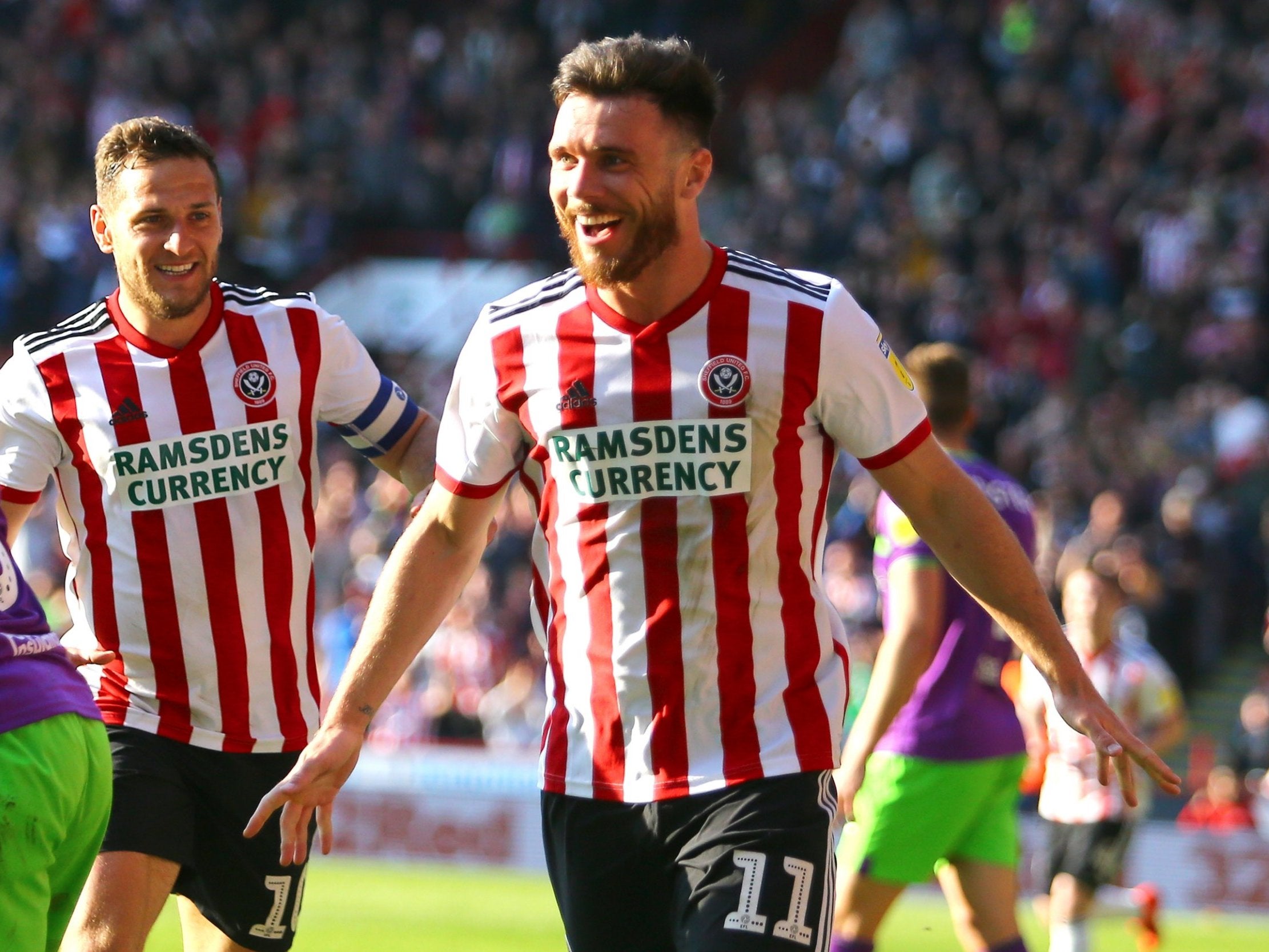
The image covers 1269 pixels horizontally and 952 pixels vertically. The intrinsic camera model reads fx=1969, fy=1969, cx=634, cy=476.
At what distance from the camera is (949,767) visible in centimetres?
659

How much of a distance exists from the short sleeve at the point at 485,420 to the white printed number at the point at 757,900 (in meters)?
0.95

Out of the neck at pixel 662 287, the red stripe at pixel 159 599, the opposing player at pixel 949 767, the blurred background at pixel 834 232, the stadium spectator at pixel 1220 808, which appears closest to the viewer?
A: the neck at pixel 662 287

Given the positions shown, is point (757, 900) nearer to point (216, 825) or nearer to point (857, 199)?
point (216, 825)

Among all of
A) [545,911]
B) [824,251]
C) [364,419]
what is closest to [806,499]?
[364,419]

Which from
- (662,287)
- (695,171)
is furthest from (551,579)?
(695,171)

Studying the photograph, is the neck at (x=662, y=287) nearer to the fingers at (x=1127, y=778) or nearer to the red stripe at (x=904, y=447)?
the red stripe at (x=904, y=447)

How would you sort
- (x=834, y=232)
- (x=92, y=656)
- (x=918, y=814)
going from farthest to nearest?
(x=834, y=232) < (x=918, y=814) < (x=92, y=656)

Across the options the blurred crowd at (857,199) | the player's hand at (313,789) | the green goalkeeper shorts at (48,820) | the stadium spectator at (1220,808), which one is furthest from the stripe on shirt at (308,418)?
the stadium spectator at (1220,808)

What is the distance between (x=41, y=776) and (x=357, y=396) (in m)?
1.71

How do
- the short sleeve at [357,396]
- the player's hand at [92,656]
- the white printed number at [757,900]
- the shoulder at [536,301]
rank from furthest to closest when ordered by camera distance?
the short sleeve at [357,396] < the player's hand at [92,656] < the shoulder at [536,301] < the white printed number at [757,900]

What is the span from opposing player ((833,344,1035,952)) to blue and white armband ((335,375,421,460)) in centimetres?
175

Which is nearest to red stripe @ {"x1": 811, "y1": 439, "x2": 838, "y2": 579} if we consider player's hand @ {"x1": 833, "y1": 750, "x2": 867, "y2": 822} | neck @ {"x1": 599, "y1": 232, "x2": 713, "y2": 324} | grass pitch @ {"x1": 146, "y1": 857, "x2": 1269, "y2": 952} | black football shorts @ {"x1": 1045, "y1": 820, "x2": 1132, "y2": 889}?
neck @ {"x1": 599, "y1": 232, "x2": 713, "y2": 324}

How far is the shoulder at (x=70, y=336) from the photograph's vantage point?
5.25 metres

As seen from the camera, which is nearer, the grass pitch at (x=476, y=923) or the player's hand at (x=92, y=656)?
the player's hand at (x=92, y=656)
